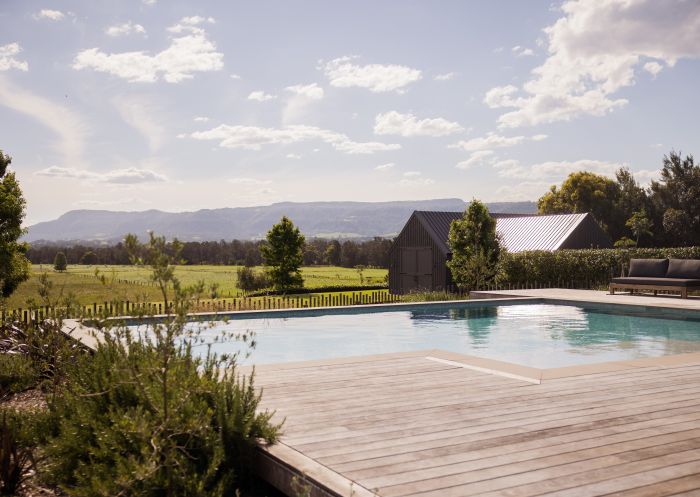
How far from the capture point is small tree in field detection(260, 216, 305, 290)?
30391 mm

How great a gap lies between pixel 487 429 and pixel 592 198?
154ft

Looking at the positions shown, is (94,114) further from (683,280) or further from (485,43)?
(683,280)

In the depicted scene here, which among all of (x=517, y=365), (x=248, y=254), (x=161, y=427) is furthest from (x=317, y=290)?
(x=248, y=254)

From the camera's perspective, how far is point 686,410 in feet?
→ 14.5

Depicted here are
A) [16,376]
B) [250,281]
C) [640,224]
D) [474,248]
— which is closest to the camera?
[16,376]

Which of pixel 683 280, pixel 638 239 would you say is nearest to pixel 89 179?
pixel 683 280

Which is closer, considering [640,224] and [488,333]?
[488,333]

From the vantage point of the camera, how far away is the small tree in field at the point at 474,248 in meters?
19.7

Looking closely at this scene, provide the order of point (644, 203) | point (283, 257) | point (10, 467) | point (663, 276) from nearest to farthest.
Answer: point (10, 467) → point (663, 276) → point (283, 257) → point (644, 203)

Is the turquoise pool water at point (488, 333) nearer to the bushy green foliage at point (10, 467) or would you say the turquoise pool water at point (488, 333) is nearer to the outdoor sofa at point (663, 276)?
the outdoor sofa at point (663, 276)

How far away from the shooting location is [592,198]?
4703 centimetres

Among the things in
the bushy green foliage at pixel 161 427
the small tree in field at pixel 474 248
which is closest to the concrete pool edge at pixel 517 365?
the bushy green foliage at pixel 161 427

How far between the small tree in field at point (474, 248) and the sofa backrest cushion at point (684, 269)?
544cm

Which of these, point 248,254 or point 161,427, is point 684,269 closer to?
point 161,427
